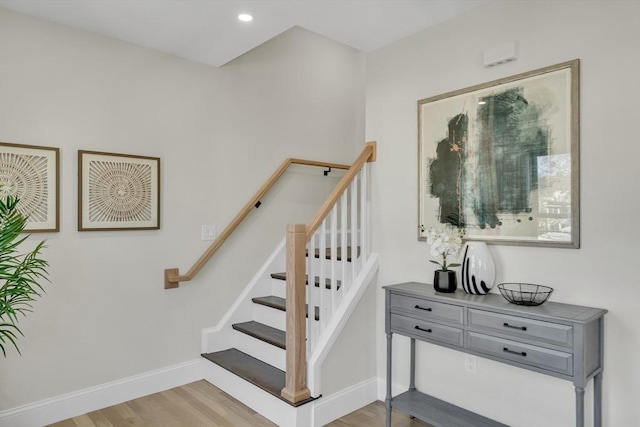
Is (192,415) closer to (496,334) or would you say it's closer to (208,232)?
(208,232)

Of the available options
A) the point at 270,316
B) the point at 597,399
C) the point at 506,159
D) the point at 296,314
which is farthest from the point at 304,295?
the point at 597,399

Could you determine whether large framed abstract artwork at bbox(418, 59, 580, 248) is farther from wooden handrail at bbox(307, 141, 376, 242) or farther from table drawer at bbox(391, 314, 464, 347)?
table drawer at bbox(391, 314, 464, 347)

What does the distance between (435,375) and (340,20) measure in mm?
2337

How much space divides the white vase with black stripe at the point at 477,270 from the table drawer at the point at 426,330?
10.7 inches

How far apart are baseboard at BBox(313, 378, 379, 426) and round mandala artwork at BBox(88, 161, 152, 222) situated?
1.76 metres

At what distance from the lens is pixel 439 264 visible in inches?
101

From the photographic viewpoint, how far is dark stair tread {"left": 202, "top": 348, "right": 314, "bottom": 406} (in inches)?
104

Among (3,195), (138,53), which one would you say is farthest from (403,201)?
(3,195)

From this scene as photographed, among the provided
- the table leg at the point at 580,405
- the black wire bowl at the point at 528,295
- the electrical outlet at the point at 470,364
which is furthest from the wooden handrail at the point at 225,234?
the table leg at the point at 580,405

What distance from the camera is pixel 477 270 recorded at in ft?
7.56

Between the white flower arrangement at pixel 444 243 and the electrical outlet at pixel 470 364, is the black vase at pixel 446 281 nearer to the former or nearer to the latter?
the white flower arrangement at pixel 444 243

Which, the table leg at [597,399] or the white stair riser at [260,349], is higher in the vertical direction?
the table leg at [597,399]

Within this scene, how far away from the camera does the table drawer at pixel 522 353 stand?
1.82 meters

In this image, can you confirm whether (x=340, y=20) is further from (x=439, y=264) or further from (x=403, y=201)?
(x=439, y=264)
